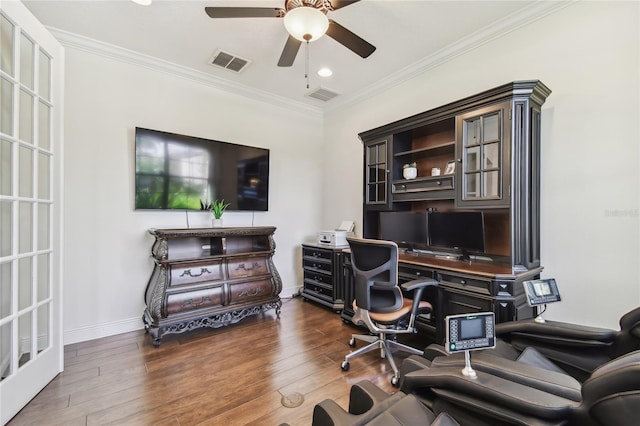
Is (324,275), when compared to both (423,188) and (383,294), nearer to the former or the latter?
(383,294)

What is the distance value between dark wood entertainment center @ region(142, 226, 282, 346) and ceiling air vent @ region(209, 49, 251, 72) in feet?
6.40

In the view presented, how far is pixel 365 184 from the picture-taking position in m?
3.63

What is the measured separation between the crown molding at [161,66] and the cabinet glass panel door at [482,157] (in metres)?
2.75

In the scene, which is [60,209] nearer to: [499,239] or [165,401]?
[165,401]

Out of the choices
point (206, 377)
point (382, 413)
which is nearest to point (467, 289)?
point (382, 413)

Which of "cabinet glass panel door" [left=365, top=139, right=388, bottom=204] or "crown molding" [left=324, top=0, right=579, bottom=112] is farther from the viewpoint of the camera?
"cabinet glass panel door" [left=365, top=139, right=388, bottom=204]

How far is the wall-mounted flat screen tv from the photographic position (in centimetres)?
315

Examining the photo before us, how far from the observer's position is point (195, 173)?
3.45 m

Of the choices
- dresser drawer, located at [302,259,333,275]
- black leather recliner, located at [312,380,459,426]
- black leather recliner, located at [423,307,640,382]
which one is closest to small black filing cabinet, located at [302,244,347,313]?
dresser drawer, located at [302,259,333,275]

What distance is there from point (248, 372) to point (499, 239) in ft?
8.32

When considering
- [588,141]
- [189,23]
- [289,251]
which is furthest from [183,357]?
[588,141]

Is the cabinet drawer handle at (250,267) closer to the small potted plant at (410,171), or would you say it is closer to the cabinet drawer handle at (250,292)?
the cabinet drawer handle at (250,292)

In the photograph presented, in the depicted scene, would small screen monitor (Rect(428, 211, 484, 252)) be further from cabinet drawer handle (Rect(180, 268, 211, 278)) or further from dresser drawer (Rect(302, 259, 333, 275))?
cabinet drawer handle (Rect(180, 268, 211, 278))

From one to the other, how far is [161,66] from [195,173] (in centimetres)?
128
